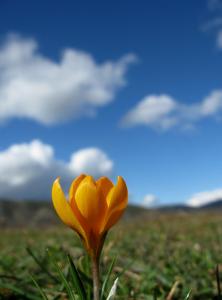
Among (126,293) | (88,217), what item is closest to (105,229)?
(88,217)

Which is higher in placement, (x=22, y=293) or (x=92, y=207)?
(x=92, y=207)

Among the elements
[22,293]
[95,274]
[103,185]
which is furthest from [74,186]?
[22,293]

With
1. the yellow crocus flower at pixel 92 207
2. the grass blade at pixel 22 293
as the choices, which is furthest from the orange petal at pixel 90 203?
the grass blade at pixel 22 293

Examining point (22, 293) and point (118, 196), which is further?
point (22, 293)

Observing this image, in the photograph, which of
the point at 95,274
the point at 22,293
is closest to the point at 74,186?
the point at 95,274

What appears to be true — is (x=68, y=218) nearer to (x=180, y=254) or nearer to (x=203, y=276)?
(x=203, y=276)

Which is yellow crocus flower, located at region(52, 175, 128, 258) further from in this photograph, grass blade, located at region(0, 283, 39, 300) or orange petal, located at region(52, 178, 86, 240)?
grass blade, located at region(0, 283, 39, 300)

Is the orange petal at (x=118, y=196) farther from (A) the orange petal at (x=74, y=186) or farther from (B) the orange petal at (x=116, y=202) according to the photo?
(A) the orange petal at (x=74, y=186)

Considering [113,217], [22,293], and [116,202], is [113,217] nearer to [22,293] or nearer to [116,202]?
[116,202]
